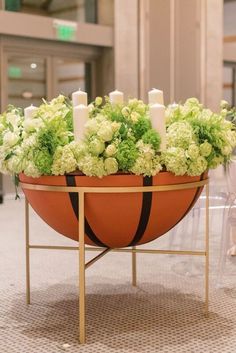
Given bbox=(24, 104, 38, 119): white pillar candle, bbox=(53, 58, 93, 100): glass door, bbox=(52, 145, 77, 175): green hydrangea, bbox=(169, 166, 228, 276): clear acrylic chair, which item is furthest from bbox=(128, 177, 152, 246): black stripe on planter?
bbox=(53, 58, 93, 100): glass door

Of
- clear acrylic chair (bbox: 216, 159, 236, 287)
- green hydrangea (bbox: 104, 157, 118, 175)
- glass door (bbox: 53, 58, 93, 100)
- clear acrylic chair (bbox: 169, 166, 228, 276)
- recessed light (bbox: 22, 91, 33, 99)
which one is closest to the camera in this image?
green hydrangea (bbox: 104, 157, 118, 175)

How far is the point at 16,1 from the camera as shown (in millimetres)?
9078

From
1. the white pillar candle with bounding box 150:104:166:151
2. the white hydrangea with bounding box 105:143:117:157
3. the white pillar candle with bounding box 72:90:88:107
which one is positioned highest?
the white pillar candle with bounding box 72:90:88:107

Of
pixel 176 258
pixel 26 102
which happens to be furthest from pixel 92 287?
pixel 26 102

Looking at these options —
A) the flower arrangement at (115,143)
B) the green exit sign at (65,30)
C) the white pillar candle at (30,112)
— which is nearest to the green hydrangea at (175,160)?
the flower arrangement at (115,143)

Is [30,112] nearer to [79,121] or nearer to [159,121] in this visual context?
[79,121]

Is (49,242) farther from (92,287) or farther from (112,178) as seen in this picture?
(112,178)

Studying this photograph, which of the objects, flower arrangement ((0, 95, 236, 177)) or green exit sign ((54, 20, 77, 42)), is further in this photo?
green exit sign ((54, 20, 77, 42))

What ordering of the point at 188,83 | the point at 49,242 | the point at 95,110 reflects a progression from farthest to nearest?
1. the point at 188,83
2. the point at 49,242
3. the point at 95,110

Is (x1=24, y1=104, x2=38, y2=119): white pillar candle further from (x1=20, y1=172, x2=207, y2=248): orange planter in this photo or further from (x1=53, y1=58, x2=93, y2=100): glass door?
(x1=53, y1=58, x2=93, y2=100): glass door

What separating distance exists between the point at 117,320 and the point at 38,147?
0.98m

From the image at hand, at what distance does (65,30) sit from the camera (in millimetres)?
9445

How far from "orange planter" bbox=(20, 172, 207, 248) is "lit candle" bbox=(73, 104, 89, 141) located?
198 millimetres

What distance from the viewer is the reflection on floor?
105 inches
